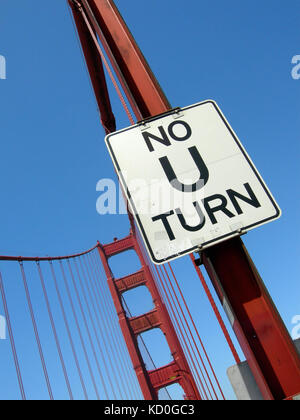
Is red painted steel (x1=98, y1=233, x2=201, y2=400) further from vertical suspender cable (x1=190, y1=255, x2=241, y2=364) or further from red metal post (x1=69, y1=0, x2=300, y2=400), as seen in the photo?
red metal post (x1=69, y1=0, x2=300, y2=400)

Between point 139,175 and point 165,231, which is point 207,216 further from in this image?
point 139,175

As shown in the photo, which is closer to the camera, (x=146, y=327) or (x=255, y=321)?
(x=255, y=321)

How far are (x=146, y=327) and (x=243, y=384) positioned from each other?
19.9 metres

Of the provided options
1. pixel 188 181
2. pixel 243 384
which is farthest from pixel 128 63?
pixel 243 384

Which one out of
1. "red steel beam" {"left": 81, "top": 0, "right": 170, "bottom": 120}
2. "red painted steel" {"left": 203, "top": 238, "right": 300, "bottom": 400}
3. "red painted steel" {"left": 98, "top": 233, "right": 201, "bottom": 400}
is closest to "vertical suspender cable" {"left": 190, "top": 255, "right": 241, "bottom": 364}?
"red painted steel" {"left": 203, "top": 238, "right": 300, "bottom": 400}

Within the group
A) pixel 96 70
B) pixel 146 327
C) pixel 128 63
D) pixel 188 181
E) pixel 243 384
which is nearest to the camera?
pixel 243 384

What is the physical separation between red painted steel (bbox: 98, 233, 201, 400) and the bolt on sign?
1659 cm

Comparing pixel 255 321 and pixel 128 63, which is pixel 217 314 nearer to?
pixel 255 321

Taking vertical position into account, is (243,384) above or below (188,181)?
below

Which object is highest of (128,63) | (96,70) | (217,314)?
(96,70)

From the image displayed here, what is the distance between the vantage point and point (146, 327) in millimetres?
19828

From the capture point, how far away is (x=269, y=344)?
1.20m
